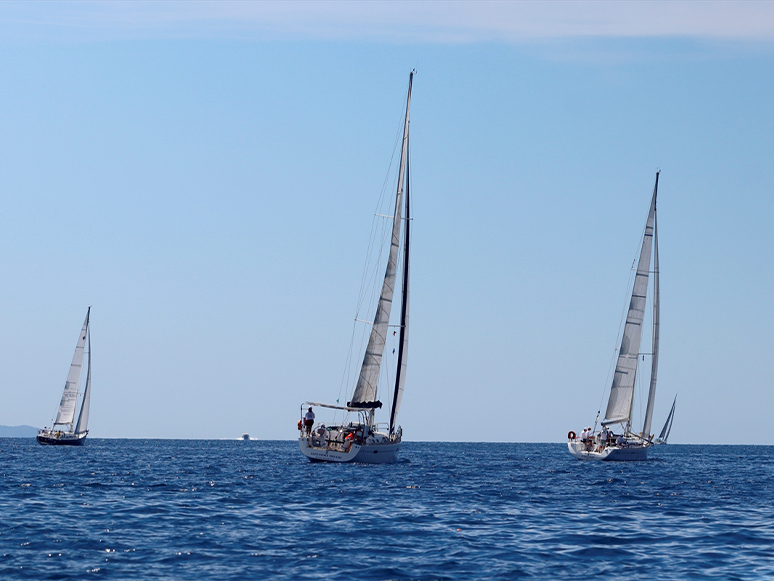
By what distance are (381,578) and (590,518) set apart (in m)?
13.7

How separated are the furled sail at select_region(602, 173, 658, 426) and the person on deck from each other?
3067 cm

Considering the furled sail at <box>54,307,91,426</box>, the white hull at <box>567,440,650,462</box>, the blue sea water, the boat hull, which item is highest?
the furled sail at <box>54,307,91,426</box>

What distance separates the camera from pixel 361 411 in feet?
220

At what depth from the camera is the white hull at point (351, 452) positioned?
63.4 metres

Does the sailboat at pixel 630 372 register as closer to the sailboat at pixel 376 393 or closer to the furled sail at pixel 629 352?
the furled sail at pixel 629 352

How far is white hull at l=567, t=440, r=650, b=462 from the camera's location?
80688mm

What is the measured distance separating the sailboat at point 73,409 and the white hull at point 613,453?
197 ft

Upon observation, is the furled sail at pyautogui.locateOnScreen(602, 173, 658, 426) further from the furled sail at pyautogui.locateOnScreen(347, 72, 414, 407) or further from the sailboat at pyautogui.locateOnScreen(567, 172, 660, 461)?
the furled sail at pyautogui.locateOnScreen(347, 72, 414, 407)

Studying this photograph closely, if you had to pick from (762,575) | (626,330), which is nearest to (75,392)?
(626,330)

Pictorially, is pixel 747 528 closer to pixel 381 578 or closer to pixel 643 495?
Result: pixel 643 495

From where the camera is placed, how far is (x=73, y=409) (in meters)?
113

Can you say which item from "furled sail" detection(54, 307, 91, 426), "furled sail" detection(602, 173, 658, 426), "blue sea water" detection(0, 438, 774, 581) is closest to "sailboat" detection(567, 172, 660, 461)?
"furled sail" detection(602, 173, 658, 426)

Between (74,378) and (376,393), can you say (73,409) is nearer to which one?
(74,378)

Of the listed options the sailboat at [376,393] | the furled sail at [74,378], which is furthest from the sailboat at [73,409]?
the sailboat at [376,393]
